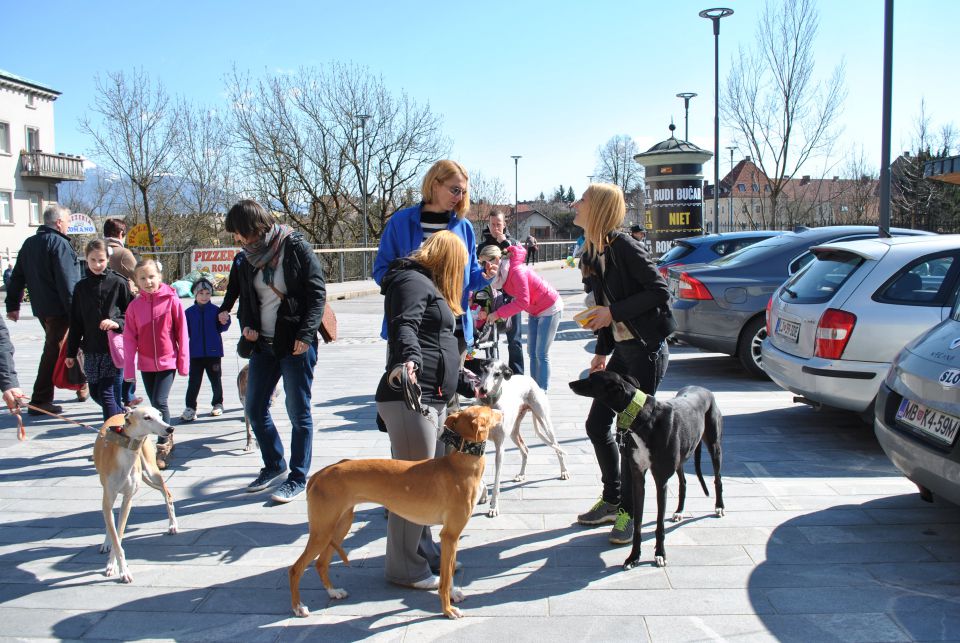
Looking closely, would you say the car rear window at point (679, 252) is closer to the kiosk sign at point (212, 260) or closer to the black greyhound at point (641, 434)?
the black greyhound at point (641, 434)

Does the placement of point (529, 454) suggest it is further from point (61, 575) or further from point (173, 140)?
point (173, 140)

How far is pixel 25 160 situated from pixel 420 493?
4488cm

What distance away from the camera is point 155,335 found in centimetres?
571

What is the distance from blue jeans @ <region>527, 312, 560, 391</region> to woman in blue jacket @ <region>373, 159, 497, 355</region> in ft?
7.30

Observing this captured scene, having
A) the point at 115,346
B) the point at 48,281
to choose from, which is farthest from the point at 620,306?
the point at 48,281

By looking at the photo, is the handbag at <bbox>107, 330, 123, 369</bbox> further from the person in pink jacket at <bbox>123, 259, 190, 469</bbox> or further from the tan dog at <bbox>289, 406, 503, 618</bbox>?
the tan dog at <bbox>289, 406, 503, 618</bbox>

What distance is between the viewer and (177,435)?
21.8 feet

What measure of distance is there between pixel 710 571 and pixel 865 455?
272cm

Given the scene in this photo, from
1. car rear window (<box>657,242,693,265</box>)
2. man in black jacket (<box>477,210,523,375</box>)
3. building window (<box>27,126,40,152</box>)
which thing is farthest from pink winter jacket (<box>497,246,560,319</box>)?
building window (<box>27,126,40,152</box>)

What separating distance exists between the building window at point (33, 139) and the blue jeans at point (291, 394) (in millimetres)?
43642

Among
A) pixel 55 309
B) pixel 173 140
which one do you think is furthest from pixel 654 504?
pixel 173 140

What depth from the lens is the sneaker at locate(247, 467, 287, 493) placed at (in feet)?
16.7

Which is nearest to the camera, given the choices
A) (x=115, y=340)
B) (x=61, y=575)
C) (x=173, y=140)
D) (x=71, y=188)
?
(x=61, y=575)

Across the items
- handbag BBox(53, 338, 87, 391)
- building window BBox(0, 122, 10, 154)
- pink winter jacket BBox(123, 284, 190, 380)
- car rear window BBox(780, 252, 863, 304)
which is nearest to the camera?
pink winter jacket BBox(123, 284, 190, 380)
